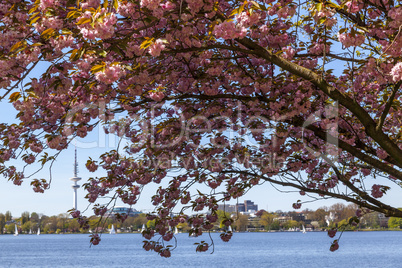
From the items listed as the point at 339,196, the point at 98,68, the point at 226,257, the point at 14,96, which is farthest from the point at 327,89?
the point at 226,257

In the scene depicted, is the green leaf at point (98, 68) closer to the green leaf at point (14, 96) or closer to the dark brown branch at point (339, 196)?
the green leaf at point (14, 96)

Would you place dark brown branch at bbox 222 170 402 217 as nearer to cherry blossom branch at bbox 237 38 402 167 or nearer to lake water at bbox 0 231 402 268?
cherry blossom branch at bbox 237 38 402 167

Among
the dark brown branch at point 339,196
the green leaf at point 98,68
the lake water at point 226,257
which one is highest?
the green leaf at point 98,68

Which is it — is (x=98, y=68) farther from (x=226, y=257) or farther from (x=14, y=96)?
(x=226, y=257)

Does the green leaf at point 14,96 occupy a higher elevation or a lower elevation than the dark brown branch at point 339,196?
higher

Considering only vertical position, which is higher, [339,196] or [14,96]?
[14,96]

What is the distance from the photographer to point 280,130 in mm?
7941

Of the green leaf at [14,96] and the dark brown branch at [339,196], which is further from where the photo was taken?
the dark brown branch at [339,196]

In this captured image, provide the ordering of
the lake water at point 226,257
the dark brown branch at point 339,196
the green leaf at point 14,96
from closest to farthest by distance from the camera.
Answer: the green leaf at point 14,96 → the dark brown branch at point 339,196 → the lake water at point 226,257

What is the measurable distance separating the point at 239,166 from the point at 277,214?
7074 inches

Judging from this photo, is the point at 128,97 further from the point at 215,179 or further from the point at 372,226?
the point at 372,226

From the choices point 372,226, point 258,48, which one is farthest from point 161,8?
point 372,226

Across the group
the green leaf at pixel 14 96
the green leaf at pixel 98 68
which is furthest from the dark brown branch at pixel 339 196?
the green leaf at pixel 14 96

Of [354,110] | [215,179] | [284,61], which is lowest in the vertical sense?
[215,179]
